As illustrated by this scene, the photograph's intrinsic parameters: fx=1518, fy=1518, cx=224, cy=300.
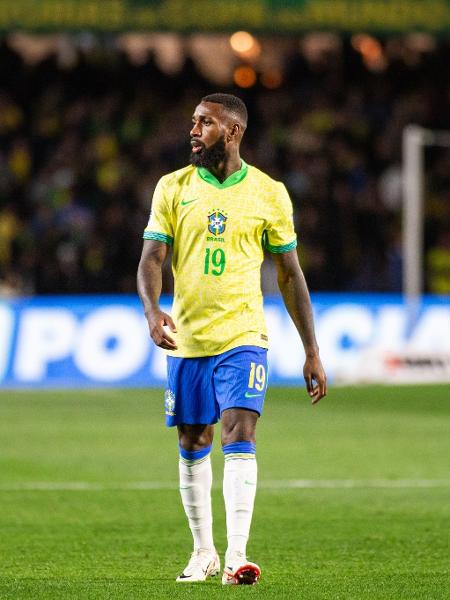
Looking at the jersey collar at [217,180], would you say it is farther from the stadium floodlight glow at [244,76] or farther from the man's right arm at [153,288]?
the stadium floodlight glow at [244,76]

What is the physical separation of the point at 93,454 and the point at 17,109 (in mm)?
16234

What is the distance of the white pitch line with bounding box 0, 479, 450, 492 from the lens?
10812 millimetres

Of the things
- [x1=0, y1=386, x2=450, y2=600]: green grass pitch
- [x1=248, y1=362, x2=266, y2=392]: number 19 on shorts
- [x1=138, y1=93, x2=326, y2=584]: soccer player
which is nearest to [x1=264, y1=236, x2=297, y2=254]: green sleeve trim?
[x1=138, y1=93, x2=326, y2=584]: soccer player

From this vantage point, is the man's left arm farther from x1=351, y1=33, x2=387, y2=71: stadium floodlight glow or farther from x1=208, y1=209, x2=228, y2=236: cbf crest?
x1=351, y1=33, x2=387, y2=71: stadium floodlight glow

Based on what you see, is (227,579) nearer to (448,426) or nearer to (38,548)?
(38,548)

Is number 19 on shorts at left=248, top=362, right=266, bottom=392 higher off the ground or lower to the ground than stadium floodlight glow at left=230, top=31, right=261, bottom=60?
lower

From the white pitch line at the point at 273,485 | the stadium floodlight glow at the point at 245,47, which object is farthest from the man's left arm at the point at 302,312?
the stadium floodlight glow at the point at 245,47

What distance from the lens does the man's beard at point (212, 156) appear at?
22.7 feet

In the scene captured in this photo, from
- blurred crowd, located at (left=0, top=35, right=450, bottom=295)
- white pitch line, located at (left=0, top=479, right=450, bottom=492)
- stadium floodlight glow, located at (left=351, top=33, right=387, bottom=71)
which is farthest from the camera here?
stadium floodlight glow, located at (left=351, top=33, right=387, bottom=71)

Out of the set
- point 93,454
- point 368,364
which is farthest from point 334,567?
point 368,364

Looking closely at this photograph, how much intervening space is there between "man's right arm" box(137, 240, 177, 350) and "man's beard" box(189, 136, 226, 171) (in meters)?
0.42

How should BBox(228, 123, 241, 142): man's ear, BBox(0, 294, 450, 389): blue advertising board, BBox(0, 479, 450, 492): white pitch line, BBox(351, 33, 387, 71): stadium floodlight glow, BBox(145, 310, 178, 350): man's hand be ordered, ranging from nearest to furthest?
BBox(145, 310, 178, 350): man's hand < BBox(228, 123, 241, 142): man's ear < BBox(0, 479, 450, 492): white pitch line < BBox(0, 294, 450, 389): blue advertising board < BBox(351, 33, 387, 71): stadium floodlight glow

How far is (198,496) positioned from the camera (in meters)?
7.05

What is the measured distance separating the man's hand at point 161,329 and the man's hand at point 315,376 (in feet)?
2.17
